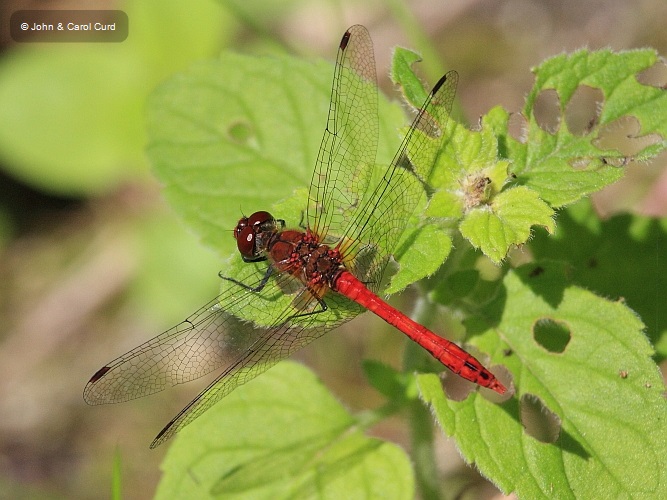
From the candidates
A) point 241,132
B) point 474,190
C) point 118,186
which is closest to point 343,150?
point 241,132

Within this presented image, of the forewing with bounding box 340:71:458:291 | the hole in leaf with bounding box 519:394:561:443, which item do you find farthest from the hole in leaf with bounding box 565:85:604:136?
the forewing with bounding box 340:71:458:291

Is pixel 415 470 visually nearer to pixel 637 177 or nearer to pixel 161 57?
pixel 637 177

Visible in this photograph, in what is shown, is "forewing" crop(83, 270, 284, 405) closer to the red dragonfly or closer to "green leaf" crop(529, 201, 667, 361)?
the red dragonfly

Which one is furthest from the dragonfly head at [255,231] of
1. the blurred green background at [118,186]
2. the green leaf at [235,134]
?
the blurred green background at [118,186]

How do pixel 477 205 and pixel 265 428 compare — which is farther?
pixel 265 428

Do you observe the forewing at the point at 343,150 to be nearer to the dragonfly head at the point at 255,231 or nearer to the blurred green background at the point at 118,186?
the dragonfly head at the point at 255,231

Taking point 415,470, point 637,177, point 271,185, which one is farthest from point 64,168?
point 637,177
